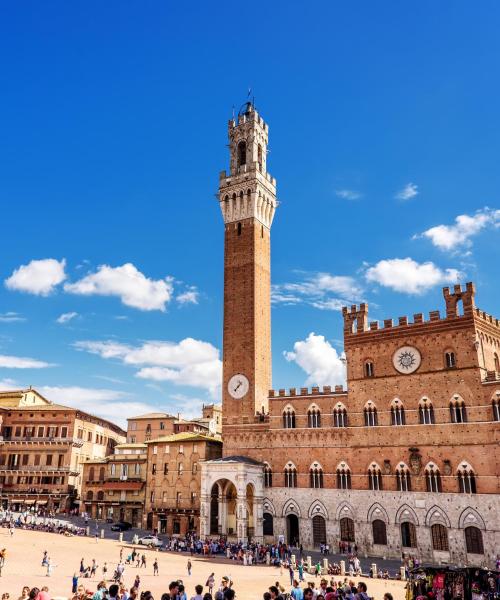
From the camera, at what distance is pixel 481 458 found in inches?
1508

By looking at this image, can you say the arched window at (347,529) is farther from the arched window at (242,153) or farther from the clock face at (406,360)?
the arched window at (242,153)

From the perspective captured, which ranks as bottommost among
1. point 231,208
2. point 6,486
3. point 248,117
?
point 6,486

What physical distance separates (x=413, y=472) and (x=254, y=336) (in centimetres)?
1881

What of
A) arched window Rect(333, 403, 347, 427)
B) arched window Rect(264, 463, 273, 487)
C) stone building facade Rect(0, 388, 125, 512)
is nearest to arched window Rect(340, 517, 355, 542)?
arched window Rect(264, 463, 273, 487)

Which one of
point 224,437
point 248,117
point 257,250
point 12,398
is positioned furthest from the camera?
point 12,398

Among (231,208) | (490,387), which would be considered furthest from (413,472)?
(231,208)

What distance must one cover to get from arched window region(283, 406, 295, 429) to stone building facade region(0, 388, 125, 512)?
2836cm

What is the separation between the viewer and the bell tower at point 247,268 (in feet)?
170

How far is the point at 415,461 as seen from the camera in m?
41.1

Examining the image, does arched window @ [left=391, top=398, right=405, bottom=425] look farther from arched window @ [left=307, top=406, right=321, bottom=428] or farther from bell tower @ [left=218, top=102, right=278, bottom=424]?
bell tower @ [left=218, top=102, right=278, bottom=424]

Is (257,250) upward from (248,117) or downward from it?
downward

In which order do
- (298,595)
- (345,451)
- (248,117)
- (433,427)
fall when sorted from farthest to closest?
(248,117)
(345,451)
(433,427)
(298,595)

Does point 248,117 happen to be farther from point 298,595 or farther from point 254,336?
point 298,595

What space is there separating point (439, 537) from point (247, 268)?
95.0ft
